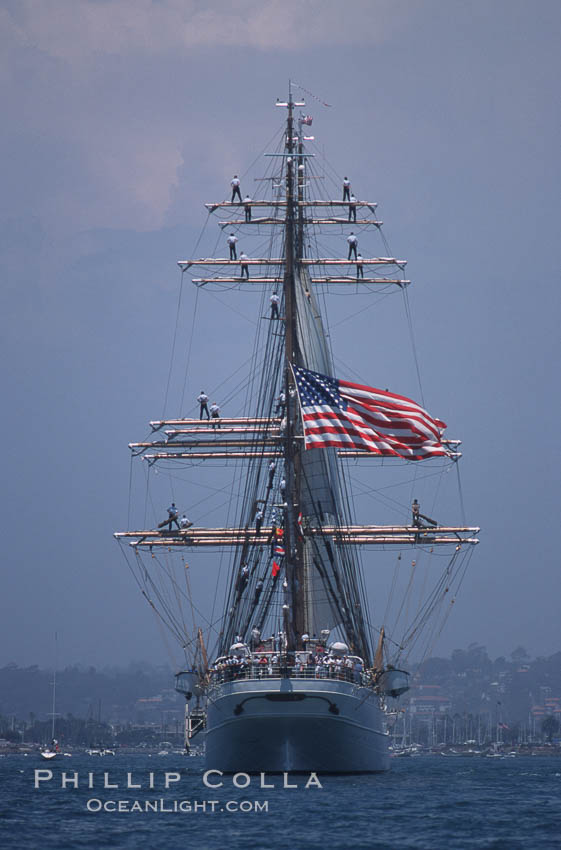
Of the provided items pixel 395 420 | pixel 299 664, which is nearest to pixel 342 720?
pixel 299 664

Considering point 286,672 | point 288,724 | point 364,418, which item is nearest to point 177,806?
point 288,724

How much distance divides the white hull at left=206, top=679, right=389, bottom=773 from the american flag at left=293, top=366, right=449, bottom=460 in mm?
9209

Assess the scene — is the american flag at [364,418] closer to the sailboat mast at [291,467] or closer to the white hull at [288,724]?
the sailboat mast at [291,467]

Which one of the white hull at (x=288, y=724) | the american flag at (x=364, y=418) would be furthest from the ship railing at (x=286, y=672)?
the american flag at (x=364, y=418)

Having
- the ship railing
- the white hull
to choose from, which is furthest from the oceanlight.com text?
the ship railing

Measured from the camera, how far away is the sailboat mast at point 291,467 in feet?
190

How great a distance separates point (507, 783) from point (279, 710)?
22.3 metres

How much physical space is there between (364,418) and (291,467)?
5.15 metres

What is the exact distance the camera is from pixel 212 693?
59562 mm

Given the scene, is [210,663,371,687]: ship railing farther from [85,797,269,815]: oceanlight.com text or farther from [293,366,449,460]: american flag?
[293,366,449,460]: american flag

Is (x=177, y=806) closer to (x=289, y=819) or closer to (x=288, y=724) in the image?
(x=289, y=819)

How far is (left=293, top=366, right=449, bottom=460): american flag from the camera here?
55406 millimetres

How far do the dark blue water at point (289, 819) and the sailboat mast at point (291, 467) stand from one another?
7.21 metres

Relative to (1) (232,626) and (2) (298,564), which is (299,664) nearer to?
Result: (2) (298,564)
